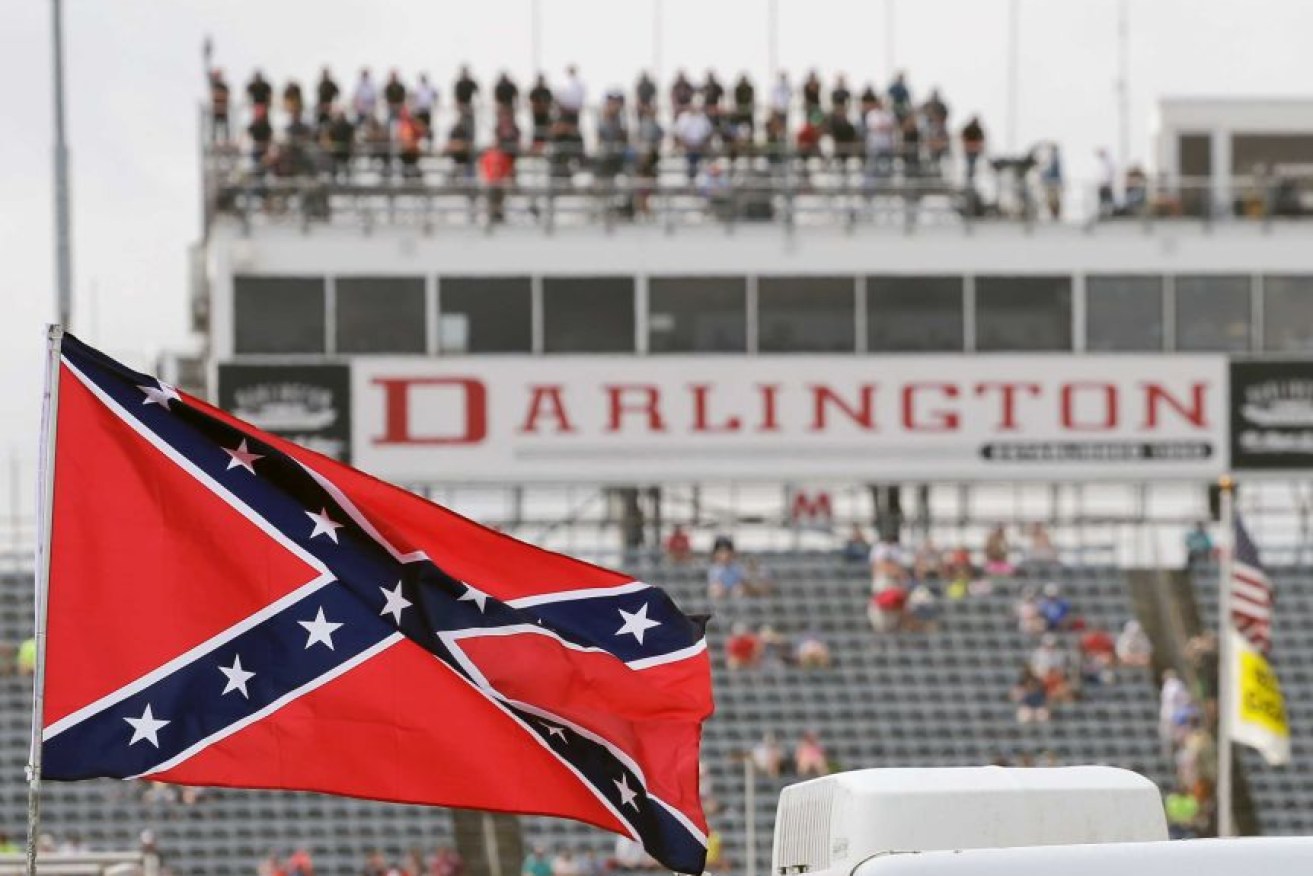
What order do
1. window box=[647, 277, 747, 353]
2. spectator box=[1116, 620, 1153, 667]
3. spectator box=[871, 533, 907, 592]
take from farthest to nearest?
1. window box=[647, 277, 747, 353]
2. spectator box=[871, 533, 907, 592]
3. spectator box=[1116, 620, 1153, 667]

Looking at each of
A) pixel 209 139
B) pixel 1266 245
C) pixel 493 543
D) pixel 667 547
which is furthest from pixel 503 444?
pixel 493 543

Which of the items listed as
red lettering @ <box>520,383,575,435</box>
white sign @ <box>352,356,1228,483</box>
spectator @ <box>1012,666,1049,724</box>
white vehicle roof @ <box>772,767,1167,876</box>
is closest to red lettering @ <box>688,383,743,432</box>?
white sign @ <box>352,356,1228,483</box>

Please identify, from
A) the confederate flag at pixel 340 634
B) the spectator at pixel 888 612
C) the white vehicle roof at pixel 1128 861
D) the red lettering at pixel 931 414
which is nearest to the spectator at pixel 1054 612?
the spectator at pixel 888 612

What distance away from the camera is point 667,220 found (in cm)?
3656

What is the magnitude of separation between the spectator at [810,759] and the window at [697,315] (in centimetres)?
575

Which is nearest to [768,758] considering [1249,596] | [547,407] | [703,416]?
[703,416]

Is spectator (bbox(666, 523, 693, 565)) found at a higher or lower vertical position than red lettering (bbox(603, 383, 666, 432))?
lower

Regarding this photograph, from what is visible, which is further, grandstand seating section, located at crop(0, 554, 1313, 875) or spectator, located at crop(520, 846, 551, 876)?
grandstand seating section, located at crop(0, 554, 1313, 875)

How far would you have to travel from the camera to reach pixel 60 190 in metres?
28.0

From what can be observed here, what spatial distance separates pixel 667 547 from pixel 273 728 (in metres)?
25.2

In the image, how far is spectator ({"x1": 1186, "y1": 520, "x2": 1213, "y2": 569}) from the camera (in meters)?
37.1

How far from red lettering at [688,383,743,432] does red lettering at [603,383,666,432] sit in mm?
399

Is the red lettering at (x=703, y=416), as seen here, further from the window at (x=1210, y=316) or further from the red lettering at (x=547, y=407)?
the window at (x=1210, y=316)

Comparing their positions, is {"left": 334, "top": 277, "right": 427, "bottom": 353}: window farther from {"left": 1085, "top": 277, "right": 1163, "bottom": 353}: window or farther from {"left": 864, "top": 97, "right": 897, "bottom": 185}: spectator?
{"left": 1085, "top": 277, "right": 1163, "bottom": 353}: window
